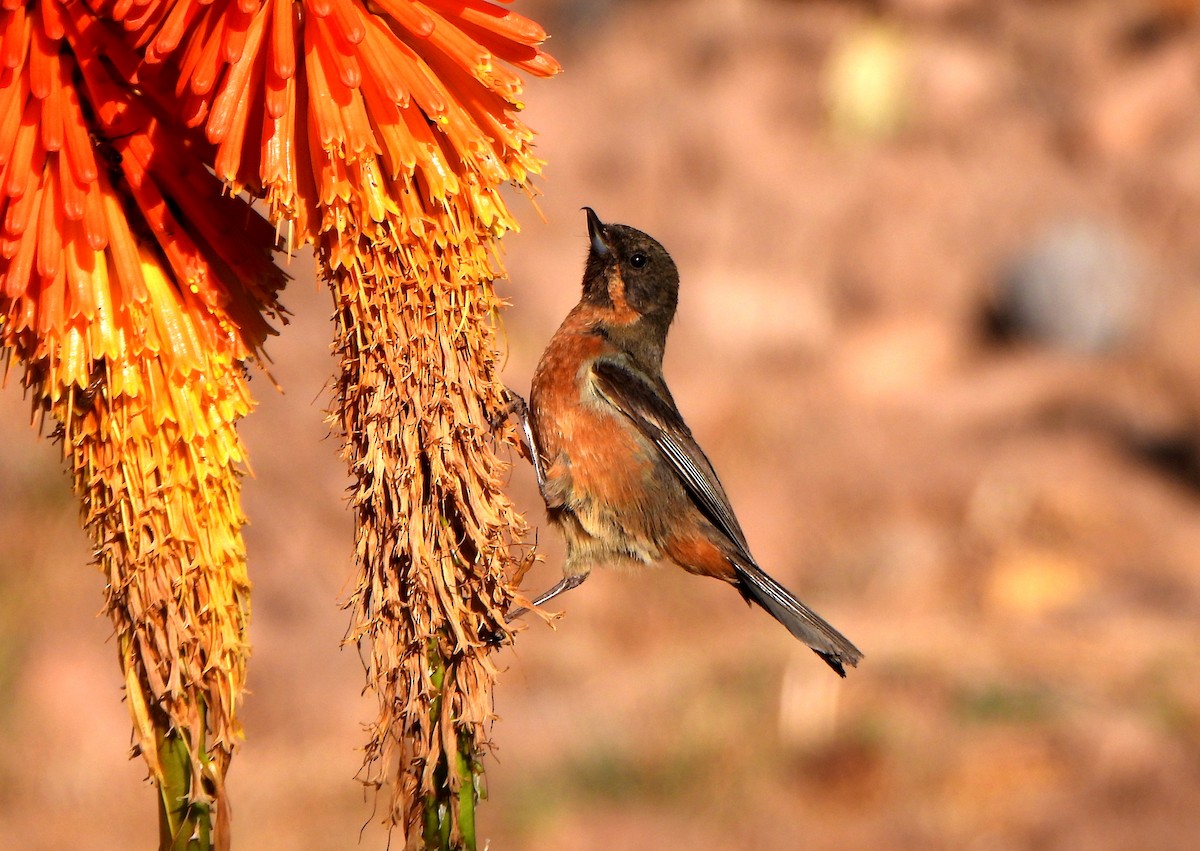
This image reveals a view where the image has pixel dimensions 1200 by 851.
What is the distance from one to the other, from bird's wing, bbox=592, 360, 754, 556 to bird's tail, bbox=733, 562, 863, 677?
0.36 ft

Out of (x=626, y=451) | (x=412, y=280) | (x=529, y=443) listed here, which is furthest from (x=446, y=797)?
(x=626, y=451)

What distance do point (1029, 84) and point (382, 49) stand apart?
19292mm

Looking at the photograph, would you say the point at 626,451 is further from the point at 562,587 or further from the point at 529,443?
the point at 562,587

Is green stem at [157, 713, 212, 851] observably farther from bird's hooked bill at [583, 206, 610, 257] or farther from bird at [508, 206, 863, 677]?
bird's hooked bill at [583, 206, 610, 257]

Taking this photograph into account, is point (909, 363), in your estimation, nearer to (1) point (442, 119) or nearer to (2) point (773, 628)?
(2) point (773, 628)

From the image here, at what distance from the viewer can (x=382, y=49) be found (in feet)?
10.6

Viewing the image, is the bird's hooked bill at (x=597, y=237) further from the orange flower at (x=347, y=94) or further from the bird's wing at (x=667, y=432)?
the orange flower at (x=347, y=94)

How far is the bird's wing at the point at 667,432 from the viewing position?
6.08 m

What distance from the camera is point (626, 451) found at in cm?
616

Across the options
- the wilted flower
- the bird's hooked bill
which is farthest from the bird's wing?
Result: the wilted flower

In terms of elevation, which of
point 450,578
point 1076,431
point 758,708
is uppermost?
point 1076,431

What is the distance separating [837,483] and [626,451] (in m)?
12.1

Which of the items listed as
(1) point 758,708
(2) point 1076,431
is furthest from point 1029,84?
(1) point 758,708

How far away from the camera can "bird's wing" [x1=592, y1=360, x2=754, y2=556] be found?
608cm
